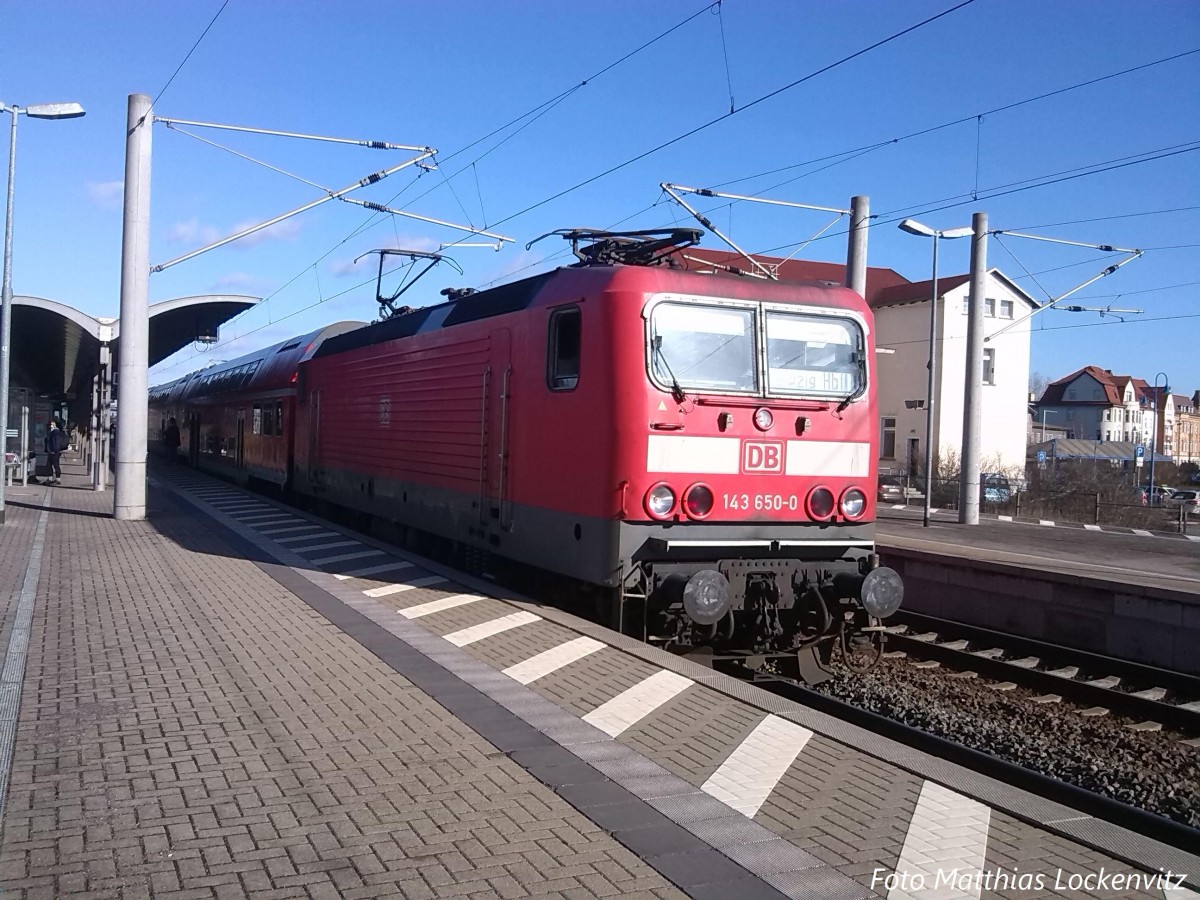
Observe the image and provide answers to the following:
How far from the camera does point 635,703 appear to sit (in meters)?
6.91

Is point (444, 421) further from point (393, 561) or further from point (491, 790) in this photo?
point (491, 790)

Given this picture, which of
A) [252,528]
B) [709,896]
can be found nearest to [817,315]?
[709,896]

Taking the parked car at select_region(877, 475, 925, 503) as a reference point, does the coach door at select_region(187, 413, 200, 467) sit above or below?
above

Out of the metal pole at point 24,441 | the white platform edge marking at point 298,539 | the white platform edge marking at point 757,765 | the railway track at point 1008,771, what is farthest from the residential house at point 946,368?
the white platform edge marking at point 757,765

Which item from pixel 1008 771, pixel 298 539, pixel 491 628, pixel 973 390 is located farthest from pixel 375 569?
pixel 973 390

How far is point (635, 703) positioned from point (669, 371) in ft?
9.57

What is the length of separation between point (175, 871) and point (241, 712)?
232 centimetres

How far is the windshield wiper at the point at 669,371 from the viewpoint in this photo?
859 centimetres

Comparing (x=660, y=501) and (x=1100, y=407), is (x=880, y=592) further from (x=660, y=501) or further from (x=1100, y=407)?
(x=1100, y=407)

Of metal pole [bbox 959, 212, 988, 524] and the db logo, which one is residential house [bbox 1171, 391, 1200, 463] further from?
the db logo

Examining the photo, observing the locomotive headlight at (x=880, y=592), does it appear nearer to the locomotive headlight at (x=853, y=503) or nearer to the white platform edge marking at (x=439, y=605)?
the locomotive headlight at (x=853, y=503)

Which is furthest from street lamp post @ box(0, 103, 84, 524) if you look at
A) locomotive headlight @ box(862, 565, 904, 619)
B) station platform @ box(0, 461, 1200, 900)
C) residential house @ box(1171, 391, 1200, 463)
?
residential house @ box(1171, 391, 1200, 463)

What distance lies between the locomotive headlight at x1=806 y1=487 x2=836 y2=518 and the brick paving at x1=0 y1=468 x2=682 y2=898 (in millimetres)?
3925

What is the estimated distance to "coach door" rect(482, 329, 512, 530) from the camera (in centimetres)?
1044
